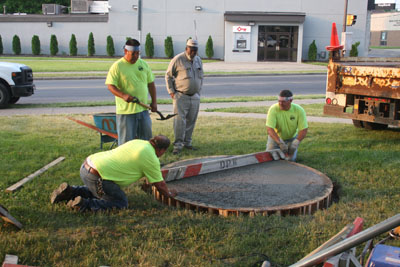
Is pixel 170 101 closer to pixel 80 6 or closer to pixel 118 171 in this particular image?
pixel 118 171

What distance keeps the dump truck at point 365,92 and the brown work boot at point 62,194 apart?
5.56 meters

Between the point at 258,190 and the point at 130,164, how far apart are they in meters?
1.77

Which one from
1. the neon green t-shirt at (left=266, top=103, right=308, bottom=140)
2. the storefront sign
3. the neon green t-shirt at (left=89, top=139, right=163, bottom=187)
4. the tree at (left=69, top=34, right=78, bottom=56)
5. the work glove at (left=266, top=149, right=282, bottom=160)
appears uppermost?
the storefront sign

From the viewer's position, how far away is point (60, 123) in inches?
403

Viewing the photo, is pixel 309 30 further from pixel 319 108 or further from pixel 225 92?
pixel 319 108

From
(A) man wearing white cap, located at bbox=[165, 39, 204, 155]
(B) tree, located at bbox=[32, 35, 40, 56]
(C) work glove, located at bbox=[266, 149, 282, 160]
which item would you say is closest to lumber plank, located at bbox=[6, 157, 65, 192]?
(A) man wearing white cap, located at bbox=[165, 39, 204, 155]

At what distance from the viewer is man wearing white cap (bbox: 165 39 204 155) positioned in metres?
7.64

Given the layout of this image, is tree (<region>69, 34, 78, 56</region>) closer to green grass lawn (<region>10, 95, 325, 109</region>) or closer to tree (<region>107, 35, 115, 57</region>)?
tree (<region>107, 35, 115, 57</region>)

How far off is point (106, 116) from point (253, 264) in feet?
13.5

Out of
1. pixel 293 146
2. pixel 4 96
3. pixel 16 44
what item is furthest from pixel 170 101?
pixel 16 44

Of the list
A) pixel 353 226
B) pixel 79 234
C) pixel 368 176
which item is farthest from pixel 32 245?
pixel 368 176

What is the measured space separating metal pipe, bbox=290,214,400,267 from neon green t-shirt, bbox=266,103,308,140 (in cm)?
427

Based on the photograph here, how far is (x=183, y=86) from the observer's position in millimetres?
7680

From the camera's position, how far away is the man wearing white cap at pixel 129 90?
19.8ft
